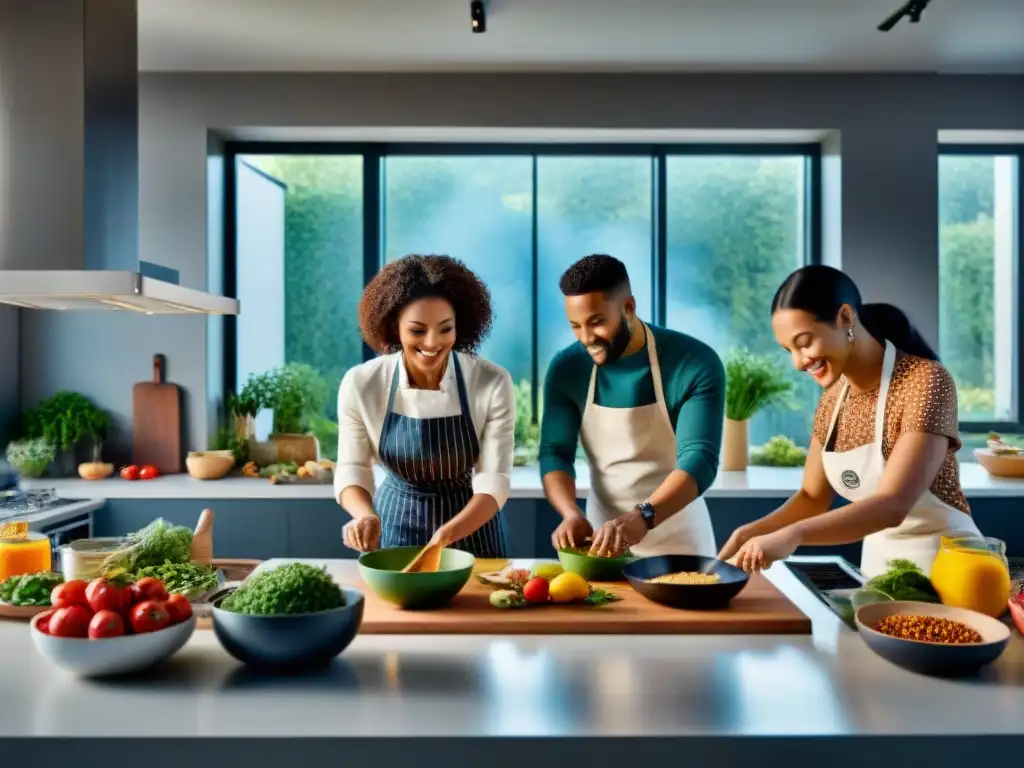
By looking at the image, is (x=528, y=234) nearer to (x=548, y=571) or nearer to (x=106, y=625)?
(x=548, y=571)

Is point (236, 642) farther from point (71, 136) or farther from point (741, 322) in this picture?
point (741, 322)

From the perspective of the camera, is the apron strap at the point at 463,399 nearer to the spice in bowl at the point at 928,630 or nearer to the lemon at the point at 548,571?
the lemon at the point at 548,571

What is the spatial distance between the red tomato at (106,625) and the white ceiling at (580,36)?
264cm

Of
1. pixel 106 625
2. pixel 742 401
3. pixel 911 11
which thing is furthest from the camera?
pixel 742 401

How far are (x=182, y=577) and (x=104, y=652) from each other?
0.55 metres

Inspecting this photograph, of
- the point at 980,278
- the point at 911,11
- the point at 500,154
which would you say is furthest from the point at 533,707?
the point at 980,278

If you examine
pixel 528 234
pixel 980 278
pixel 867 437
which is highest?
pixel 528 234

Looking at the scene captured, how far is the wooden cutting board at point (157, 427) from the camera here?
4227 mm

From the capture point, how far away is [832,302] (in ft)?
6.86

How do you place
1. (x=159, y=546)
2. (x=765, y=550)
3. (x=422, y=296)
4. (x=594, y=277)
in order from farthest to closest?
(x=422, y=296) → (x=594, y=277) → (x=159, y=546) → (x=765, y=550)

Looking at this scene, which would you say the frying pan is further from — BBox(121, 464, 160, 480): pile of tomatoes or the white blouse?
BBox(121, 464, 160, 480): pile of tomatoes

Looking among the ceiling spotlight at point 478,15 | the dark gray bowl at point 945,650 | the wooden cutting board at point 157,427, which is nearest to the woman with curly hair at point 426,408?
the dark gray bowl at point 945,650

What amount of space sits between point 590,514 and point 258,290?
8.50 feet

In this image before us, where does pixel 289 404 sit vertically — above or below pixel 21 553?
above
